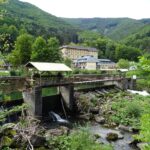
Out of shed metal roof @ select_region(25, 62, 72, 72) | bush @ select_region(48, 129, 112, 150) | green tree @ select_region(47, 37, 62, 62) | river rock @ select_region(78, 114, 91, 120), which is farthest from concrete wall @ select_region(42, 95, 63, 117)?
green tree @ select_region(47, 37, 62, 62)

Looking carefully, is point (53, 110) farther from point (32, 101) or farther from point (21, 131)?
point (21, 131)

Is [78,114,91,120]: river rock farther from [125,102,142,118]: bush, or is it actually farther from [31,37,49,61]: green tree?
[31,37,49,61]: green tree

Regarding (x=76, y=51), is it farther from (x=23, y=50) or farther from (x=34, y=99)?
(x=34, y=99)

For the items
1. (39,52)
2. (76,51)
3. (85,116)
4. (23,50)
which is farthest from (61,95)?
(76,51)

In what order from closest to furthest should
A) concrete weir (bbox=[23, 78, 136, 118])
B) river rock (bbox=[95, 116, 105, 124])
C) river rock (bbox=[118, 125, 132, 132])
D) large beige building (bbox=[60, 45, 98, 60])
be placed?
river rock (bbox=[118, 125, 132, 132])
concrete weir (bbox=[23, 78, 136, 118])
river rock (bbox=[95, 116, 105, 124])
large beige building (bbox=[60, 45, 98, 60])

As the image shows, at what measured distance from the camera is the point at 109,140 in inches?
865

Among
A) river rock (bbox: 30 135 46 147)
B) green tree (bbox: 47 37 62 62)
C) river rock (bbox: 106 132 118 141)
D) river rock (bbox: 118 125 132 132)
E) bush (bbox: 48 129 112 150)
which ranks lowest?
river rock (bbox: 118 125 132 132)

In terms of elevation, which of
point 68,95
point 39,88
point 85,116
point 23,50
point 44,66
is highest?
point 23,50

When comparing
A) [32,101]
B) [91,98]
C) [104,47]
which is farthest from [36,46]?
[104,47]

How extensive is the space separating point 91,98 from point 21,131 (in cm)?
2027

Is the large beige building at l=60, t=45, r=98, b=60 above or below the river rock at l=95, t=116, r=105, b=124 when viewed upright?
above

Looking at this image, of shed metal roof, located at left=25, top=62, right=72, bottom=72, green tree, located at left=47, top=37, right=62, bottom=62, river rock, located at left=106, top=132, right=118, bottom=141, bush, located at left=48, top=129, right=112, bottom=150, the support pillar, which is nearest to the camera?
bush, located at left=48, top=129, right=112, bottom=150

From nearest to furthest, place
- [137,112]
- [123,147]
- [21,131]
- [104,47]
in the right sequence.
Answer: [21,131], [123,147], [137,112], [104,47]

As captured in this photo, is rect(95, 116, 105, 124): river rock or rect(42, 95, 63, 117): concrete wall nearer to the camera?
rect(95, 116, 105, 124): river rock
